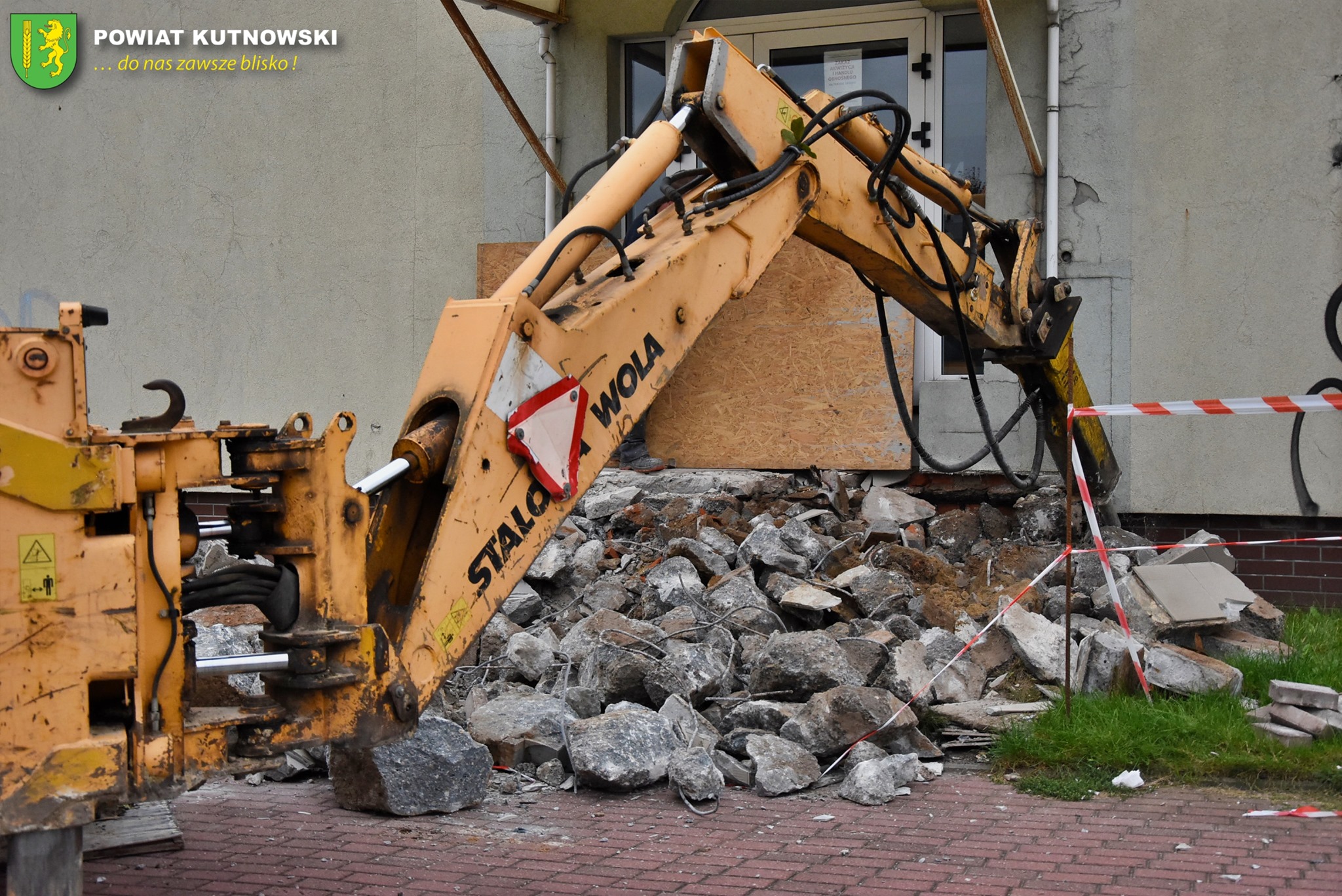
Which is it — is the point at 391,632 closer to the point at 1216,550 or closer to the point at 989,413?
the point at 1216,550

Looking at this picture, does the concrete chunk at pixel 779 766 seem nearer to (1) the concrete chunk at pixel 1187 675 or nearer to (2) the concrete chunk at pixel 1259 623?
(1) the concrete chunk at pixel 1187 675

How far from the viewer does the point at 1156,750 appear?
5422 millimetres

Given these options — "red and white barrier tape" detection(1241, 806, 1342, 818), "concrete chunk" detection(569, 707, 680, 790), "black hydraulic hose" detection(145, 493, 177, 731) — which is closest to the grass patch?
"red and white barrier tape" detection(1241, 806, 1342, 818)

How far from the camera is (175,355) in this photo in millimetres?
11148

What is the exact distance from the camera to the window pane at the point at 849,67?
373 inches

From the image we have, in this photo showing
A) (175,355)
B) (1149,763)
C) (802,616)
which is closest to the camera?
(1149,763)

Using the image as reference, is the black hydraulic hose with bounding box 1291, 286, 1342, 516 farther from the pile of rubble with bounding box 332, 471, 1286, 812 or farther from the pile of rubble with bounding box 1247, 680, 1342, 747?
the pile of rubble with bounding box 1247, 680, 1342, 747

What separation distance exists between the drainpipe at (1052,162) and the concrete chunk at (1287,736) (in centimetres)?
397

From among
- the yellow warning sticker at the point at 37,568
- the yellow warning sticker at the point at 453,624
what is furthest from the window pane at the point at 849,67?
the yellow warning sticker at the point at 37,568

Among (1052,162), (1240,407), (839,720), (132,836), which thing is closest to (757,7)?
(1052,162)

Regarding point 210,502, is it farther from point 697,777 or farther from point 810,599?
point 697,777

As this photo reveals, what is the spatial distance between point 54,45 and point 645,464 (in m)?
6.63

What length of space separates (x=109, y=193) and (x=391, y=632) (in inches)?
358

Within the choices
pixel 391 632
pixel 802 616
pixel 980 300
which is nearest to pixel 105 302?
pixel 802 616
